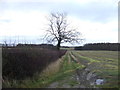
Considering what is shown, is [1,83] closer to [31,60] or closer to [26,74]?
[26,74]

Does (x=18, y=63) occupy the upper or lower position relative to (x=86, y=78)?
upper

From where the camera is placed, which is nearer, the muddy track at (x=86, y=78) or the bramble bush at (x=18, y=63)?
the bramble bush at (x=18, y=63)

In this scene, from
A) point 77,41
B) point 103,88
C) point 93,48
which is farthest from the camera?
point 93,48

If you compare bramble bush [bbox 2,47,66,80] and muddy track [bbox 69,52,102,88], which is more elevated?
bramble bush [bbox 2,47,66,80]

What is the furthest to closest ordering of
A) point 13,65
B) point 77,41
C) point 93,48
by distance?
point 93,48 < point 77,41 < point 13,65

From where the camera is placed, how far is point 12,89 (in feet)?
40.9

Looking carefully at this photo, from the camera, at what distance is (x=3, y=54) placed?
14039 millimetres

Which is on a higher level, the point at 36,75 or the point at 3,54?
the point at 3,54

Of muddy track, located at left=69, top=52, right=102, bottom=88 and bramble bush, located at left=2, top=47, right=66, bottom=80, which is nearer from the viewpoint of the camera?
bramble bush, located at left=2, top=47, right=66, bottom=80

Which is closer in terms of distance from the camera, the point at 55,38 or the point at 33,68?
the point at 33,68

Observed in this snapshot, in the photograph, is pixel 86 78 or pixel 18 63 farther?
pixel 86 78

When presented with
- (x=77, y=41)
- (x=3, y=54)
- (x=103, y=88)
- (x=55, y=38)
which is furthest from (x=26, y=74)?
(x=77, y=41)

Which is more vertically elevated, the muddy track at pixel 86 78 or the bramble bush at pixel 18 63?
the bramble bush at pixel 18 63

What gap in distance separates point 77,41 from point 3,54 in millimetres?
53602
